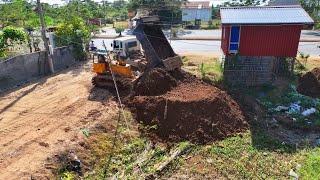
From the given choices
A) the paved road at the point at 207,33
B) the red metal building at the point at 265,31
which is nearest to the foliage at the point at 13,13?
the paved road at the point at 207,33

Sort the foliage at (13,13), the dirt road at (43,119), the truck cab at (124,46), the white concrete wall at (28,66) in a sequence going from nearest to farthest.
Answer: the dirt road at (43,119), the white concrete wall at (28,66), the truck cab at (124,46), the foliage at (13,13)

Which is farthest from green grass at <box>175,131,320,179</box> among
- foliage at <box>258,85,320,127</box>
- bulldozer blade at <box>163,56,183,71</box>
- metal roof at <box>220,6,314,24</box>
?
metal roof at <box>220,6,314,24</box>

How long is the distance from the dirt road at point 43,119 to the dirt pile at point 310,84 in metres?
11.3

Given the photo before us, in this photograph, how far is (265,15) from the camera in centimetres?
2045

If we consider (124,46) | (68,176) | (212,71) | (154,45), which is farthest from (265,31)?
(68,176)

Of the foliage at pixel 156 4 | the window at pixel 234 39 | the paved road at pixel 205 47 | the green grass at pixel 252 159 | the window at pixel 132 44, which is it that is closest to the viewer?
the green grass at pixel 252 159

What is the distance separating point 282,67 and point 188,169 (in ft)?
39.5

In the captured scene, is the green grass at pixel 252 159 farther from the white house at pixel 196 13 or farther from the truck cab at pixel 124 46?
the white house at pixel 196 13

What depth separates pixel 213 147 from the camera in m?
14.2

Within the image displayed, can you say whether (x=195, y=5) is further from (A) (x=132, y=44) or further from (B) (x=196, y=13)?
(A) (x=132, y=44)

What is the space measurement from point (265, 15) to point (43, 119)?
14038 millimetres

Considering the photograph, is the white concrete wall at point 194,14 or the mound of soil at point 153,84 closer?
the mound of soil at point 153,84

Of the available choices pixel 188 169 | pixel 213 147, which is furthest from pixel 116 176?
pixel 213 147

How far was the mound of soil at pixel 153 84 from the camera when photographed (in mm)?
17469
